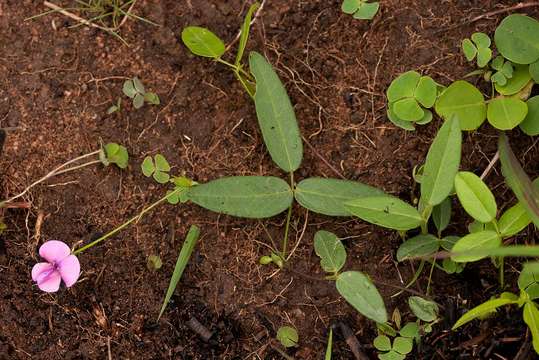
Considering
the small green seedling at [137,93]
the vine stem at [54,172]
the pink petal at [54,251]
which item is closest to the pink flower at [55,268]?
the pink petal at [54,251]

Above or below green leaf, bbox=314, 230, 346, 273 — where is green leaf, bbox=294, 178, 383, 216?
above

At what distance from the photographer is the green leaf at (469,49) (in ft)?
5.60

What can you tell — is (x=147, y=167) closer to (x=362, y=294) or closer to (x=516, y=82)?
(x=362, y=294)

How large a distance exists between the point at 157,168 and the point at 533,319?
3.00ft

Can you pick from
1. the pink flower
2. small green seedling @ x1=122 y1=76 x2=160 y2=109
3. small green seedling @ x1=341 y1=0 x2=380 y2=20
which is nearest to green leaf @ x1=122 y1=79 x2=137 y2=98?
small green seedling @ x1=122 y1=76 x2=160 y2=109

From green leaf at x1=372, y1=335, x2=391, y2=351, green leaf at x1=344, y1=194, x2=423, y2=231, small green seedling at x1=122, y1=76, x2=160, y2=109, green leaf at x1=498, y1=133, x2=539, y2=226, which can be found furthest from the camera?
small green seedling at x1=122, y1=76, x2=160, y2=109

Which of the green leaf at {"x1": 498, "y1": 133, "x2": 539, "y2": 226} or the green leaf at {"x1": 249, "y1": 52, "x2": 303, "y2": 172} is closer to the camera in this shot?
the green leaf at {"x1": 498, "y1": 133, "x2": 539, "y2": 226}

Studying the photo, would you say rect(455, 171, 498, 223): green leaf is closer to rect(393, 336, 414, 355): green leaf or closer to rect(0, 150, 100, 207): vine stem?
rect(393, 336, 414, 355): green leaf

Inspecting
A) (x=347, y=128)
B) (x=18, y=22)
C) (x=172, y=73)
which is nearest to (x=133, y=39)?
(x=172, y=73)

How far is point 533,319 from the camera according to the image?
1513mm

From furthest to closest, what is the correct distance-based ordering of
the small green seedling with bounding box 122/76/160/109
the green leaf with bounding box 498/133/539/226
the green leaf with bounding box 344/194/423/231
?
the small green seedling with bounding box 122/76/160/109 < the green leaf with bounding box 344/194/423/231 < the green leaf with bounding box 498/133/539/226

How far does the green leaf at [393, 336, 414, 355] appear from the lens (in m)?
1.68

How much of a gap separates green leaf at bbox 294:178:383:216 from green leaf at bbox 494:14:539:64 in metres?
0.44

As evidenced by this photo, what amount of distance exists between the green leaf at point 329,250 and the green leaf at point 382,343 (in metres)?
0.19
